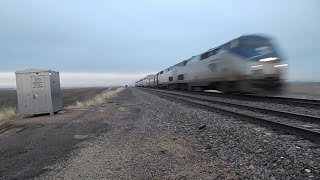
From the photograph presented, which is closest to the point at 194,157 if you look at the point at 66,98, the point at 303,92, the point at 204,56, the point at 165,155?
the point at 165,155

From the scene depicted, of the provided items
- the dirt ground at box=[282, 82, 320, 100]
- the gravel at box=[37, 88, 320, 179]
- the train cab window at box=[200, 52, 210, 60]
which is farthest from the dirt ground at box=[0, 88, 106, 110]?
the gravel at box=[37, 88, 320, 179]

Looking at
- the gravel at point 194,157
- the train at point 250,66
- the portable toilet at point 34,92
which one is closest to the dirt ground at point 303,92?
the train at point 250,66

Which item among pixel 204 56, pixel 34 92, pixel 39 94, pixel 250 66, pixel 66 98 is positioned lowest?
pixel 66 98

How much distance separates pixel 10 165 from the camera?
311 inches

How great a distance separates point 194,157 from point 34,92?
576 inches

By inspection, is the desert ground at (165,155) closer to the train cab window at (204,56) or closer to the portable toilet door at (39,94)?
the portable toilet door at (39,94)

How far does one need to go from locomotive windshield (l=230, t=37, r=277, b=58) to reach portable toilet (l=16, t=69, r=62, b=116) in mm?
10684

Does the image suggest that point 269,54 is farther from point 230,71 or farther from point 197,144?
point 197,144

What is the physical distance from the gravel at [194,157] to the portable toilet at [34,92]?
406 inches

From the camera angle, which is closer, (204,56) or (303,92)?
(204,56)

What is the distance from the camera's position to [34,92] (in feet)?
64.9

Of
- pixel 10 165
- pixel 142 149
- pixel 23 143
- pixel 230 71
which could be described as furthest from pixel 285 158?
pixel 230 71

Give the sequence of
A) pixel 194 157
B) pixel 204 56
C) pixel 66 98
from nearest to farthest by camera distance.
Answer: pixel 194 157 → pixel 204 56 → pixel 66 98

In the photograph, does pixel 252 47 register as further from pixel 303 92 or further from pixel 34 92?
pixel 303 92
